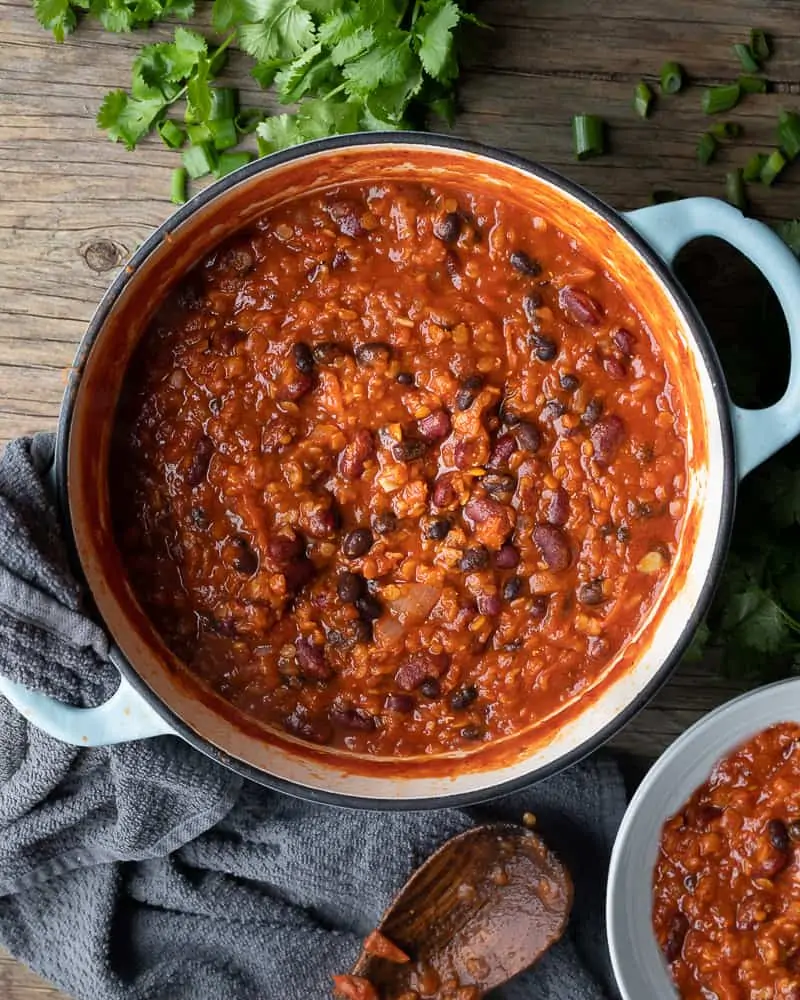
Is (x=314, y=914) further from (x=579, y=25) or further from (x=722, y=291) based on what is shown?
(x=579, y=25)

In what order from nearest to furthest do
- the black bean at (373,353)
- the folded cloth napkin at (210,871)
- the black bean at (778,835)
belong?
the black bean at (373,353) < the black bean at (778,835) < the folded cloth napkin at (210,871)

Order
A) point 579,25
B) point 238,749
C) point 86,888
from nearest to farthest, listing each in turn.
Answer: point 238,749 < point 579,25 < point 86,888

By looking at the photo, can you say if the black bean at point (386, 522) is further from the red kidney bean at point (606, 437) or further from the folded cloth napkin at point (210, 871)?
the folded cloth napkin at point (210, 871)

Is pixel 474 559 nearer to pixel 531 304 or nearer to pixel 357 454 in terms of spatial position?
pixel 357 454

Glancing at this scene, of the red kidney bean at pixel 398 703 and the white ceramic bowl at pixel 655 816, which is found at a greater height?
the red kidney bean at pixel 398 703

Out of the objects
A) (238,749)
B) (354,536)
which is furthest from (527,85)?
(238,749)

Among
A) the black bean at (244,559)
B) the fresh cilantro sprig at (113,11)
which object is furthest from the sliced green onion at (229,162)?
the black bean at (244,559)
